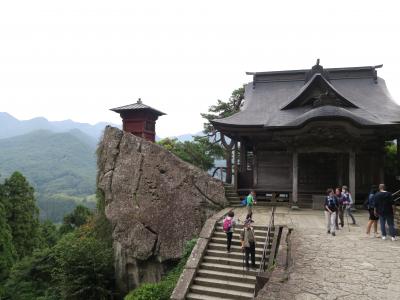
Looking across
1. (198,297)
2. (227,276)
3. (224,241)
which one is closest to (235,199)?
(224,241)

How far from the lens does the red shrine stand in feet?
83.8

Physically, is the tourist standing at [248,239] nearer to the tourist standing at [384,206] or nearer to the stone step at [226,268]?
the stone step at [226,268]

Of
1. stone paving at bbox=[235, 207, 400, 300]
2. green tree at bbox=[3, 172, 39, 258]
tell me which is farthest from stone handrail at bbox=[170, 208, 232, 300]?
green tree at bbox=[3, 172, 39, 258]

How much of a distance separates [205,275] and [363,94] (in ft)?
58.8

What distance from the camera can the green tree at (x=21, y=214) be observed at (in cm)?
2936

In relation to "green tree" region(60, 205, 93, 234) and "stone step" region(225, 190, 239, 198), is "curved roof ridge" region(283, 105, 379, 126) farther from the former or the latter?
"green tree" region(60, 205, 93, 234)

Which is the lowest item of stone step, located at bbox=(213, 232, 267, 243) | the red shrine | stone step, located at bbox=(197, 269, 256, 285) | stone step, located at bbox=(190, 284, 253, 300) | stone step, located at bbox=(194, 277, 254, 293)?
stone step, located at bbox=(190, 284, 253, 300)

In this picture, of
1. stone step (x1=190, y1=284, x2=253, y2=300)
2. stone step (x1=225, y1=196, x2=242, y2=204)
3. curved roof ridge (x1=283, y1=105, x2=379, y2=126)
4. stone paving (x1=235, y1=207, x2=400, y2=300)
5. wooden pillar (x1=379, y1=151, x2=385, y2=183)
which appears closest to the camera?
stone paving (x1=235, y1=207, x2=400, y2=300)

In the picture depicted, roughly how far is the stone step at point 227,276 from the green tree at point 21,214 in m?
25.1

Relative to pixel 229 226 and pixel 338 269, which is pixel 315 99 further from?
pixel 338 269

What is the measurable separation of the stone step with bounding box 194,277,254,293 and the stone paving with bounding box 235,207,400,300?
220cm

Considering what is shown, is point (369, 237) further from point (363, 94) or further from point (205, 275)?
point (363, 94)

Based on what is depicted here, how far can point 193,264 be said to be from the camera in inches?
463

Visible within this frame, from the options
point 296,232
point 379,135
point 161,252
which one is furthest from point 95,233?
point 379,135
